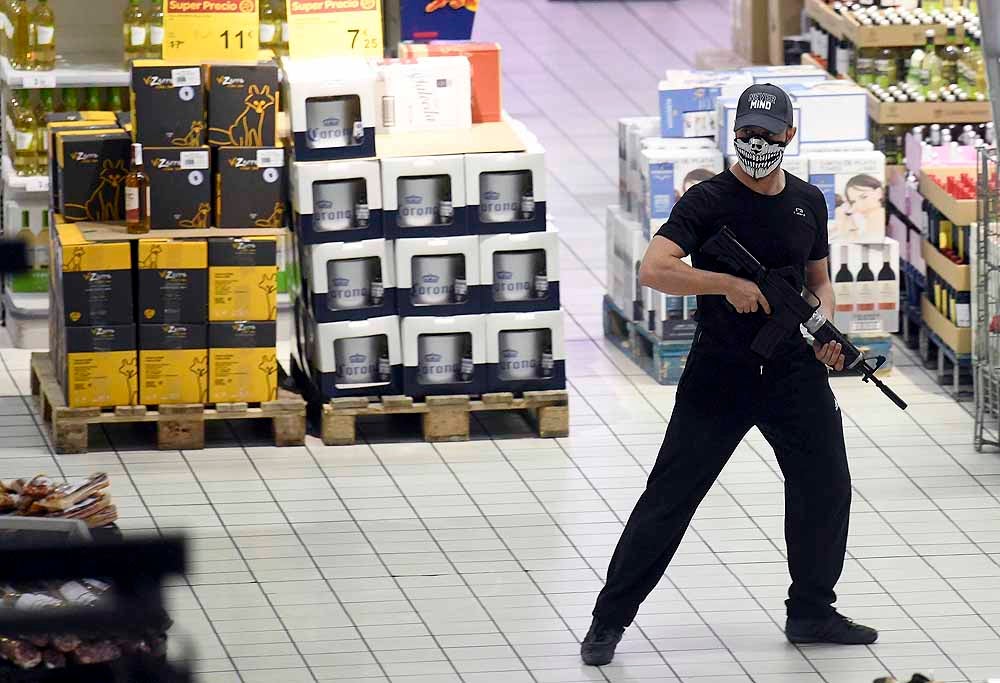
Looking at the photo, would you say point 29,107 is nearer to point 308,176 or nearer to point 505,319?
point 308,176

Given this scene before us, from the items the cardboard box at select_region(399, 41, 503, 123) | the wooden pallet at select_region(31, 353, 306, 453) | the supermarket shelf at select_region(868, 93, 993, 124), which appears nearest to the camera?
the wooden pallet at select_region(31, 353, 306, 453)

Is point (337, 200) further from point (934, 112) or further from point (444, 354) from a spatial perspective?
point (934, 112)

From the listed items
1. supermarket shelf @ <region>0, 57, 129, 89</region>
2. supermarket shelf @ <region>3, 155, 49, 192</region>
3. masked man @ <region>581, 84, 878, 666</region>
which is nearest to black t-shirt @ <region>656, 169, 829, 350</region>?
masked man @ <region>581, 84, 878, 666</region>

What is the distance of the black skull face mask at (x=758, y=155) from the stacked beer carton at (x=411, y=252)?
111 inches

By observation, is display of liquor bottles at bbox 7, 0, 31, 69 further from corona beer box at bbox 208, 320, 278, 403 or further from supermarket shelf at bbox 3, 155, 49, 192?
corona beer box at bbox 208, 320, 278, 403

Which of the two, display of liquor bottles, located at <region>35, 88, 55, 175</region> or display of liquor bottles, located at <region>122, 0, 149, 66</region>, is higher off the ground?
display of liquor bottles, located at <region>122, 0, 149, 66</region>

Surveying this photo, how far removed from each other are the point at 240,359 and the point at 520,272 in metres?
1.38

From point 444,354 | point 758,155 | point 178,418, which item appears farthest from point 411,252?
point 758,155

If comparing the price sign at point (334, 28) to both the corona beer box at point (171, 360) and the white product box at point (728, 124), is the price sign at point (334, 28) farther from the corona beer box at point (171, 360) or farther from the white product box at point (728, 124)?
the white product box at point (728, 124)

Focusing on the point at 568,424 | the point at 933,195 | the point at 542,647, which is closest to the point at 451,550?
the point at 542,647

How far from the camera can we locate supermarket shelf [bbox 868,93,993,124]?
10.6m

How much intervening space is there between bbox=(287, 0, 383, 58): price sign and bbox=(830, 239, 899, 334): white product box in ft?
8.74

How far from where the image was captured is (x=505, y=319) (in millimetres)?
8664

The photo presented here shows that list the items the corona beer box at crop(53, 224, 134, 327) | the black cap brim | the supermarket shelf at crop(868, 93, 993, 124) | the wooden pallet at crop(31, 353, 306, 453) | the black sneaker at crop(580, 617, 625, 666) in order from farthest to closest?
1. the supermarket shelf at crop(868, 93, 993, 124)
2. the wooden pallet at crop(31, 353, 306, 453)
3. the corona beer box at crop(53, 224, 134, 327)
4. the black sneaker at crop(580, 617, 625, 666)
5. the black cap brim
